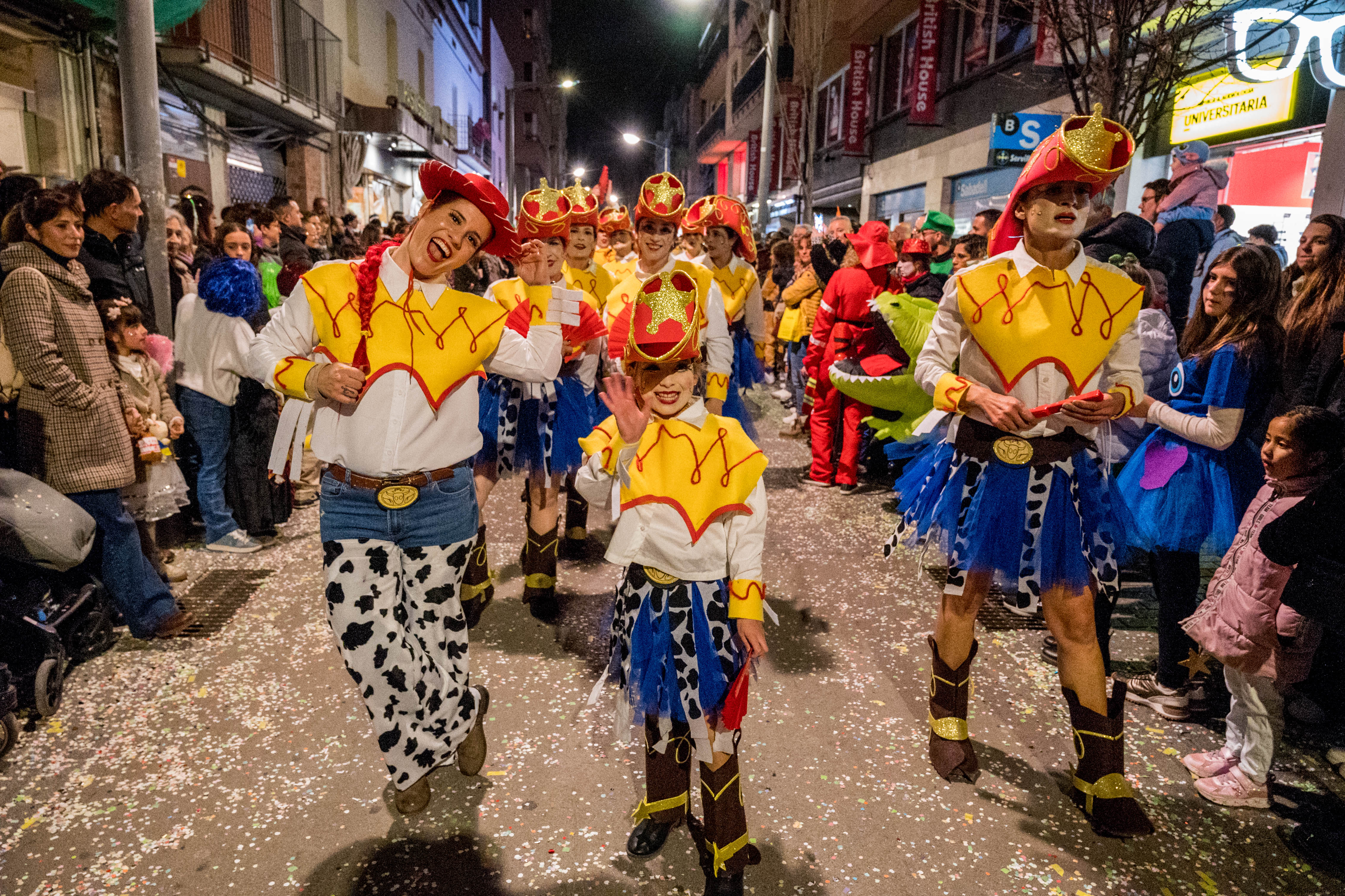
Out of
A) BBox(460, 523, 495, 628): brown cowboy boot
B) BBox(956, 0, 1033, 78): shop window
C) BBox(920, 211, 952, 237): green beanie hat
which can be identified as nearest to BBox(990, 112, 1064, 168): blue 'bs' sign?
BBox(920, 211, 952, 237): green beanie hat

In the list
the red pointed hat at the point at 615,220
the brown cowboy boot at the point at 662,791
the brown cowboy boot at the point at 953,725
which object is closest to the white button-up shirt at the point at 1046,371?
the brown cowboy boot at the point at 953,725

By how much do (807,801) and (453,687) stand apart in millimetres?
1344

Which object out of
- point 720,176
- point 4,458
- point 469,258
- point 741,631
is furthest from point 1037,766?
point 720,176

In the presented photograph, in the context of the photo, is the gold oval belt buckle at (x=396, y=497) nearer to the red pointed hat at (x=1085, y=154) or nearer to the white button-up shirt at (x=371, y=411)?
the white button-up shirt at (x=371, y=411)

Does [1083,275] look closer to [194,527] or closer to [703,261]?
[703,261]

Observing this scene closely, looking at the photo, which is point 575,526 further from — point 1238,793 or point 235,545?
point 1238,793

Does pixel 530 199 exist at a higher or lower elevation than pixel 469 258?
higher

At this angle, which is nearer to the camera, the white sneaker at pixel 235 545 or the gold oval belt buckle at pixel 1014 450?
the gold oval belt buckle at pixel 1014 450

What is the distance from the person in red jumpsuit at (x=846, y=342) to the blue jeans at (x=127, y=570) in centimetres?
497

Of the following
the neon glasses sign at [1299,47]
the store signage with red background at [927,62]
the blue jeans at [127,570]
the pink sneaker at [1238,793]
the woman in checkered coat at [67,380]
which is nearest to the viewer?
the pink sneaker at [1238,793]

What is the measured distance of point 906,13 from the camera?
60.4 feet

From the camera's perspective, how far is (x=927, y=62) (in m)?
16.1

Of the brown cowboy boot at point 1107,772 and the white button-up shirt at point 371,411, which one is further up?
the white button-up shirt at point 371,411

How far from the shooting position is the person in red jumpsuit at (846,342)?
273 inches
